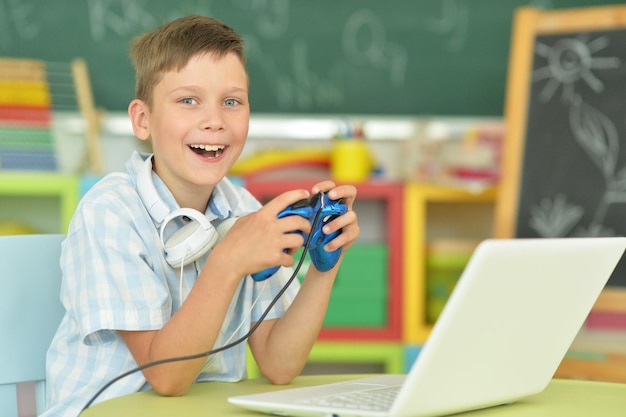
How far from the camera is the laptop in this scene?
2.63 feet

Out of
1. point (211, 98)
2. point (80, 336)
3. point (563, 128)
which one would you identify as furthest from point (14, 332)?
point (563, 128)

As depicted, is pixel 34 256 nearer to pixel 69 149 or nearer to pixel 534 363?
pixel 534 363

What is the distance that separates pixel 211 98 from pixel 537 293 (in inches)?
22.3

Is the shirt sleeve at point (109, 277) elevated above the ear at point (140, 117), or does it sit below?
below

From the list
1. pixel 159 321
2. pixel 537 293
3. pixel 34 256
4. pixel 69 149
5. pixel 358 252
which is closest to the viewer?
pixel 537 293

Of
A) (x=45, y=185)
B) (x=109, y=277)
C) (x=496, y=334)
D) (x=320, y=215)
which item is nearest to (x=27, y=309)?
(x=109, y=277)

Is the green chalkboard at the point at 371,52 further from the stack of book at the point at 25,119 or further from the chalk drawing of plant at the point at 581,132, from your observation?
the chalk drawing of plant at the point at 581,132

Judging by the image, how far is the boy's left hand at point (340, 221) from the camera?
109 cm

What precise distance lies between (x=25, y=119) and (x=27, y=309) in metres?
1.81

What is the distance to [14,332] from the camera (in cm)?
122

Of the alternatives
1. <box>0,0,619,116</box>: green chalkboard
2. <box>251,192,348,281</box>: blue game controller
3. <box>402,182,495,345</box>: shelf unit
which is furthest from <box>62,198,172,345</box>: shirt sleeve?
<box>0,0,619,116</box>: green chalkboard

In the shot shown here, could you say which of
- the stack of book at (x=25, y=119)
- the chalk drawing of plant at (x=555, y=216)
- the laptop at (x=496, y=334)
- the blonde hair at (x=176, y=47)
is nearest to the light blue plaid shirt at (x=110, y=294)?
the blonde hair at (x=176, y=47)

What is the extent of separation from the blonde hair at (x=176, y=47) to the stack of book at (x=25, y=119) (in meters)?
1.63

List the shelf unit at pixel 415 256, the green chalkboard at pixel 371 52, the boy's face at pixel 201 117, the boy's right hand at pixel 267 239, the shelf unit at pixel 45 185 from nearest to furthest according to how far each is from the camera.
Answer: the boy's right hand at pixel 267 239, the boy's face at pixel 201 117, the shelf unit at pixel 45 185, the shelf unit at pixel 415 256, the green chalkboard at pixel 371 52
